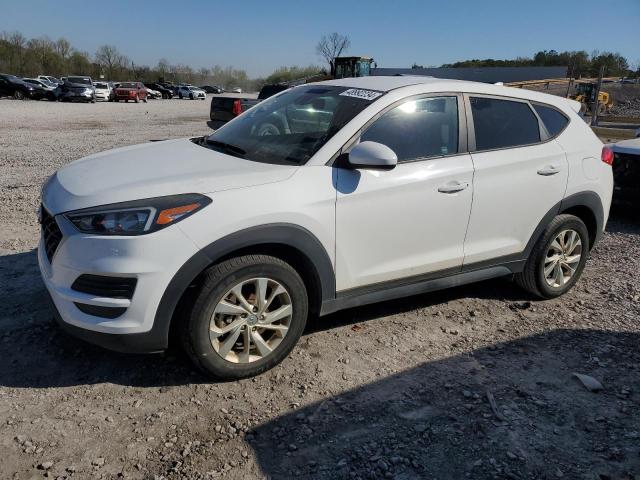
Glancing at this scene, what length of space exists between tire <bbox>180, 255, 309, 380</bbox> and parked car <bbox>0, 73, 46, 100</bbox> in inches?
1572

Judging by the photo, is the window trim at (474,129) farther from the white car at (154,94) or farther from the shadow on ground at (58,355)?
the white car at (154,94)

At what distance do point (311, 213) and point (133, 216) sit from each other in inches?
39.0

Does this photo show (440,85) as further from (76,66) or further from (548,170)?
(76,66)

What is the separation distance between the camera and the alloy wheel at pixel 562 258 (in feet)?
14.8

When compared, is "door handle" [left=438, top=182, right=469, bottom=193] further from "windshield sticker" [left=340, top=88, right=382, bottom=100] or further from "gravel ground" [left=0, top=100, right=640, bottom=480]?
"gravel ground" [left=0, top=100, right=640, bottom=480]

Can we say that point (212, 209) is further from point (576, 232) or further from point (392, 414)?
point (576, 232)

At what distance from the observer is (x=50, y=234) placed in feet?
10.2

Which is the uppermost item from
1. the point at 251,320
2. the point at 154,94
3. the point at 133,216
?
the point at 154,94

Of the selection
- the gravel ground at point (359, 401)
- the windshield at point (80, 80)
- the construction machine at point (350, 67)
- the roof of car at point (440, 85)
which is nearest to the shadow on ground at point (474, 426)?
the gravel ground at point (359, 401)

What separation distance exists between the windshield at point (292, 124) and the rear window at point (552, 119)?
1.56 m

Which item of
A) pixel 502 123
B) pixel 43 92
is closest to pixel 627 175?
pixel 502 123

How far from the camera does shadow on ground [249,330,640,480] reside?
2584mm

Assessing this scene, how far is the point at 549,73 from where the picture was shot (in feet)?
204

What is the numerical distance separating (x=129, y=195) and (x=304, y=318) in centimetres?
126
